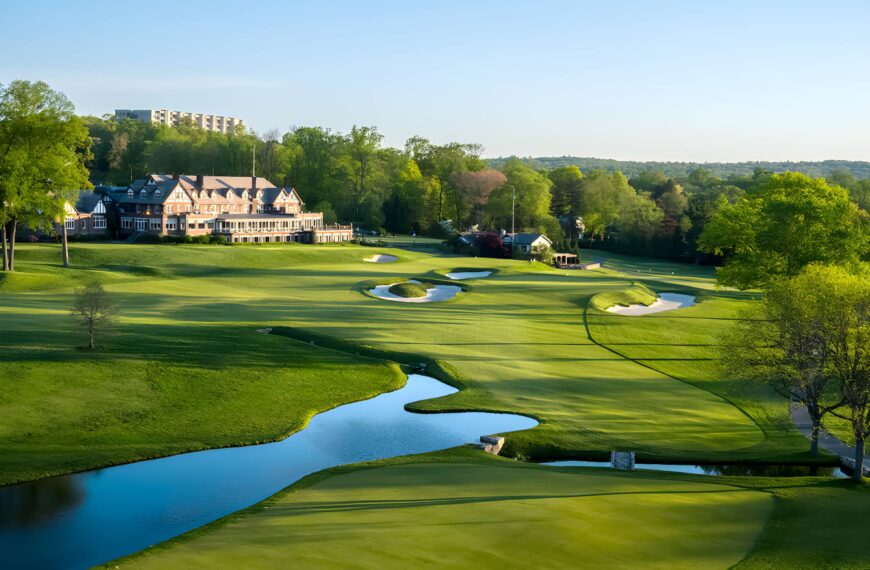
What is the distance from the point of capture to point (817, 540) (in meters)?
20.7

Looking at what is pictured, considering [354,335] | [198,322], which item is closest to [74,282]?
[198,322]

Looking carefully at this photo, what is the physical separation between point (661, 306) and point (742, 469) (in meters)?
39.3

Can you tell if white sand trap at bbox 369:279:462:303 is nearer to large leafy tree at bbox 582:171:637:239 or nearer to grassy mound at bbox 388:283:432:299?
grassy mound at bbox 388:283:432:299

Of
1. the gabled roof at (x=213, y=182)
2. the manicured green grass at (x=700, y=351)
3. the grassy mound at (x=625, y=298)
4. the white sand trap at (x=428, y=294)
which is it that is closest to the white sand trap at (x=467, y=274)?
the white sand trap at (x=428, y=294)

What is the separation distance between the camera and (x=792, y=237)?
59.3m

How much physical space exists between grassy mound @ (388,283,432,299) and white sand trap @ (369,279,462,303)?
0.35 meters

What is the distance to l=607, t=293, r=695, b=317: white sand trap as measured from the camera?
212 ft

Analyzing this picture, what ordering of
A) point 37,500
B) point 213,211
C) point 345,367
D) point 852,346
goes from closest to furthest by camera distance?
point 37,500 → point 852,346 → point 345,367 → point 213,211

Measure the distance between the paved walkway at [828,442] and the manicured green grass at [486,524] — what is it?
7.52 m

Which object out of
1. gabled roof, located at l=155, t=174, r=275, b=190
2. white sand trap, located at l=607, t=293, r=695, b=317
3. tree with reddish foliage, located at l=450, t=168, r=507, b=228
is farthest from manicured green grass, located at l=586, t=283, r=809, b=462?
gabled roof, located at l=155, t=174, r=275, b=190

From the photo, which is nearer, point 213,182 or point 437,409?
point 437,409

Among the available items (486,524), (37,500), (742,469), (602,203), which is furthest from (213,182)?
(486,524)

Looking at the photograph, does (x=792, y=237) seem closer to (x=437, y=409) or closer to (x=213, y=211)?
(x=437, y=409)

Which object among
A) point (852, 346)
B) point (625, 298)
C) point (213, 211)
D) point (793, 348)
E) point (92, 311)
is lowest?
point (625, 298)
